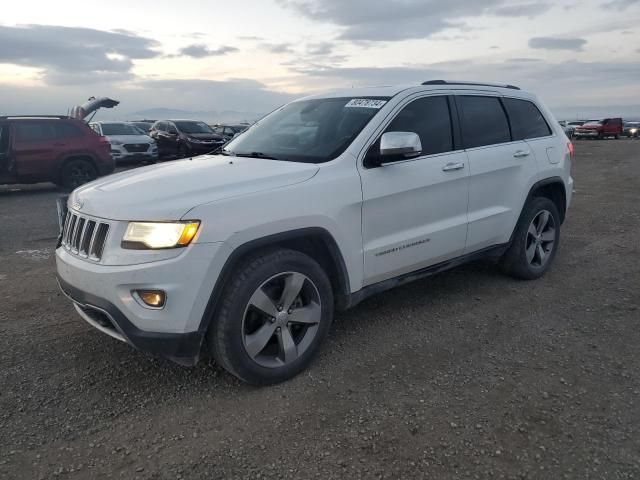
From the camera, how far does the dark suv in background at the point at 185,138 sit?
1897cm

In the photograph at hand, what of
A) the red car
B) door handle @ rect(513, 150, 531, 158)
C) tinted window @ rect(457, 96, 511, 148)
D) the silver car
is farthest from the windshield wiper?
the red car

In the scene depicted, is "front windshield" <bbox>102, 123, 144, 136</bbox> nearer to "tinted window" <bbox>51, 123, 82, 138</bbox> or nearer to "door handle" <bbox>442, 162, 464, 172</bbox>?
"tinted window" <bbox>51, 123, 82, 138</bbox>

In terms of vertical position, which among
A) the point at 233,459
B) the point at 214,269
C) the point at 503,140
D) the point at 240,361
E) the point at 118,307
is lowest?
the point at 233,459

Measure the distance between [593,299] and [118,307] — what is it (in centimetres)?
378

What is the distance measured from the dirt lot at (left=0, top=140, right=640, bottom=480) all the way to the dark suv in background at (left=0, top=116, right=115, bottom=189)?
7663 millimetres

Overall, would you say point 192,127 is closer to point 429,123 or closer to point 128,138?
point 128,138

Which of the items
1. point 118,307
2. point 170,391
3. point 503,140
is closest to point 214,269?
point 118,307

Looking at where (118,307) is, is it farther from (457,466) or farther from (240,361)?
(457,466)

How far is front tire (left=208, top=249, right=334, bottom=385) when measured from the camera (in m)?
2.92

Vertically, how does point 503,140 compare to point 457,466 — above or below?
above

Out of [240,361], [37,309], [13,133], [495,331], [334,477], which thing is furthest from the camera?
[13,133]

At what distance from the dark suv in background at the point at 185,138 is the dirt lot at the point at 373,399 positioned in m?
14.8

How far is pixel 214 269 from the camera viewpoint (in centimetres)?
279

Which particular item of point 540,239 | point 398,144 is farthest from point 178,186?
point 540,239
